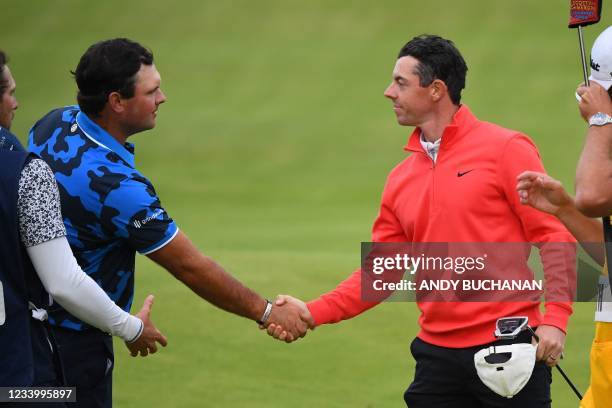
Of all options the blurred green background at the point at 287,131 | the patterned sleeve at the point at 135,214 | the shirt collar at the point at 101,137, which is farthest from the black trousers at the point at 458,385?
the blurred green background at the point at 287,131

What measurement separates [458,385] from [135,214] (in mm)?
1651

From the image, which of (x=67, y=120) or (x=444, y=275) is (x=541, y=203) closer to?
(x=444, y=275)

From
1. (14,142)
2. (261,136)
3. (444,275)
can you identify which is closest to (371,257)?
(444,275)

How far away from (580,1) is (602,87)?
22.2 inches

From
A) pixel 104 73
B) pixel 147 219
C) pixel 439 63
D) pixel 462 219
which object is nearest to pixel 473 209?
pixel 462 219

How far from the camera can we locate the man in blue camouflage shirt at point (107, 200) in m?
4.89

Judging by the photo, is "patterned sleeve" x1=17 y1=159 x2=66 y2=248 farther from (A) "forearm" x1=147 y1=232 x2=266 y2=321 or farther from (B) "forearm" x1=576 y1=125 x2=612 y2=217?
(B) "forearm" x1=576 y1=125 x2=612 y2=217

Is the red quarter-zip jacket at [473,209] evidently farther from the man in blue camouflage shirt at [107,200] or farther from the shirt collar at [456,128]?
the man in blue camouflage shirt at [107,200]

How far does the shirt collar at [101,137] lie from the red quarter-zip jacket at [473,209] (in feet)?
4.43

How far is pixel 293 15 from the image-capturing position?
96.6 ft

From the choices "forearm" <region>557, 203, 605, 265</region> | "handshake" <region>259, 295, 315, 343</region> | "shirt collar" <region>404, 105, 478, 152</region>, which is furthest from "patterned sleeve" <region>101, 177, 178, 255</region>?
"forearm" <region>557, 203, 605, 265</region>

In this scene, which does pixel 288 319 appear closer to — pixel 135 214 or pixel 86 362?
pixel 86 362

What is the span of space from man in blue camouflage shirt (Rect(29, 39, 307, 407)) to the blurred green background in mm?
3357

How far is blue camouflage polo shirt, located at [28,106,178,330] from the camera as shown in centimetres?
488
